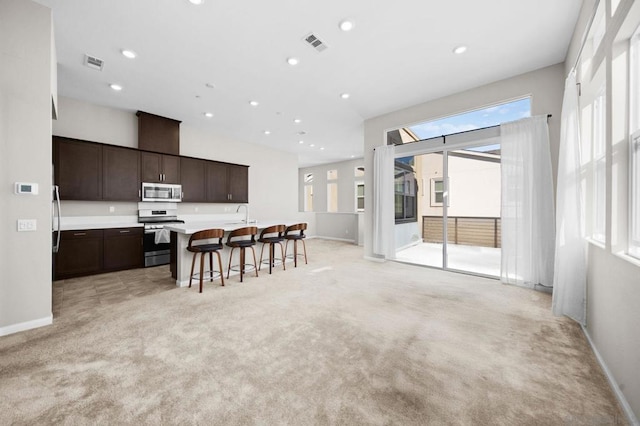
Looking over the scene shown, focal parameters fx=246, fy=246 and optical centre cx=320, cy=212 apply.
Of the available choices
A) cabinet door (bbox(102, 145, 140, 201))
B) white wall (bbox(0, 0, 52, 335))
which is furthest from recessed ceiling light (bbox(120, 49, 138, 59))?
cabinet door (bbox(102, 145, 140, 201))

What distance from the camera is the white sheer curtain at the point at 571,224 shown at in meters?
2.47

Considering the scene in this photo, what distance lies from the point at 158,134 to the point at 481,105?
6.23m

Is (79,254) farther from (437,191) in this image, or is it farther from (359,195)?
(359,195)

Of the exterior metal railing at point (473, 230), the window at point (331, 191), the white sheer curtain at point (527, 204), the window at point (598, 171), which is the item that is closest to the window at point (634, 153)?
the window at point (598, 171)

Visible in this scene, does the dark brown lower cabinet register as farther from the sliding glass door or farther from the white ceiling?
the sliding glass door

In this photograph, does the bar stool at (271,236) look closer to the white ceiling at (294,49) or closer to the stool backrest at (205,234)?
the stool backrest at (205,234)

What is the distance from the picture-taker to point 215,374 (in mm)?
1752

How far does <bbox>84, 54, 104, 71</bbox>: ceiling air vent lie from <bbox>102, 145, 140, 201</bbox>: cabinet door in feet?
4.96

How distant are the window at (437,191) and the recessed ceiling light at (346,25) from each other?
10.5ft

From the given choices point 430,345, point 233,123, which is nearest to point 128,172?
point 233,123

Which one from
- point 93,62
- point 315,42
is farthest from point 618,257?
point 93,62

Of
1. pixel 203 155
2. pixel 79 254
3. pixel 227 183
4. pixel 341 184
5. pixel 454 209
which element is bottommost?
pixel 79 254

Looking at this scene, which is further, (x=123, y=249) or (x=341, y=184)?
(x=341, y=184)

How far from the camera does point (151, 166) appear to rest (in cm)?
505
